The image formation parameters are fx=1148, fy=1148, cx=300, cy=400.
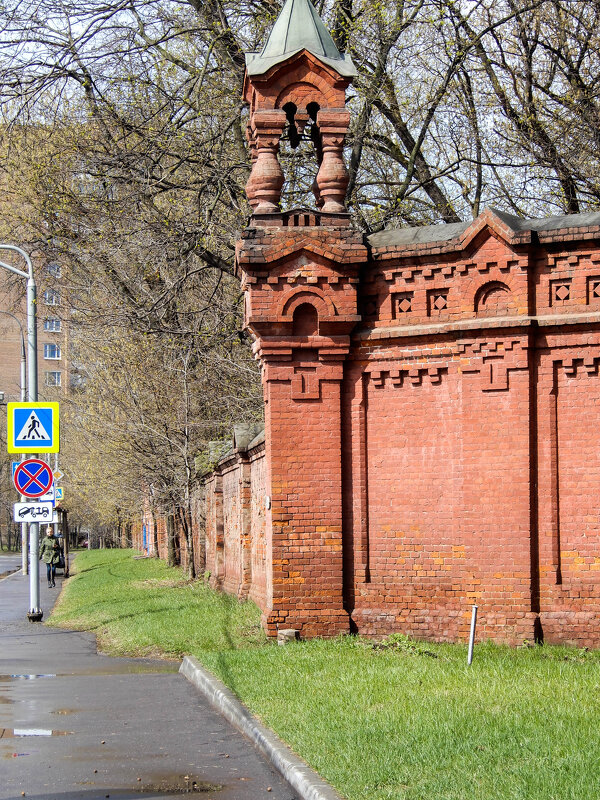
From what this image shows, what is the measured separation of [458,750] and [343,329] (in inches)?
275

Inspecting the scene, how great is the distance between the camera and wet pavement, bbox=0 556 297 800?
7.16 metres

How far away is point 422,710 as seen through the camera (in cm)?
820

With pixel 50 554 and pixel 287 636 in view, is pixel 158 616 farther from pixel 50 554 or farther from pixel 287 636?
pixel 50 554

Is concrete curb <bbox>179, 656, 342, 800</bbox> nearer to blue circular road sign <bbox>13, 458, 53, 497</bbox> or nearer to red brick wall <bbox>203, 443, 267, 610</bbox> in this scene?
red brick wall <bbox>203, 443, 267, 610</bbox>

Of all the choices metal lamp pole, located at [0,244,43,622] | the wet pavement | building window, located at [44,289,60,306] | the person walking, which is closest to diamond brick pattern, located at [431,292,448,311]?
the wet pavement

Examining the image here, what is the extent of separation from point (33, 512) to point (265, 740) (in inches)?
442

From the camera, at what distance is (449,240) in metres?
12.8

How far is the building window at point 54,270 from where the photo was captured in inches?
914

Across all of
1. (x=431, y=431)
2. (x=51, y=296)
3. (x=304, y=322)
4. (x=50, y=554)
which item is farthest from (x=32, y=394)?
(x=50, y=554)

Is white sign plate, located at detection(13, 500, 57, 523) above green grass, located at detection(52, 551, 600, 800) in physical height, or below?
above

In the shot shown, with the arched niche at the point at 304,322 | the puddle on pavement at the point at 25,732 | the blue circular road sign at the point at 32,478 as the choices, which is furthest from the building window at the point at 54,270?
the puddle on pavement at the point at 25,732

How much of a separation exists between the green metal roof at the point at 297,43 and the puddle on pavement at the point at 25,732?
798 cm

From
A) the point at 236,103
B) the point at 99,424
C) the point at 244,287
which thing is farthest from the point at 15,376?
the point at 244,287

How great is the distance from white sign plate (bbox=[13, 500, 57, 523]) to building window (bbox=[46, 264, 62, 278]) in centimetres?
623
